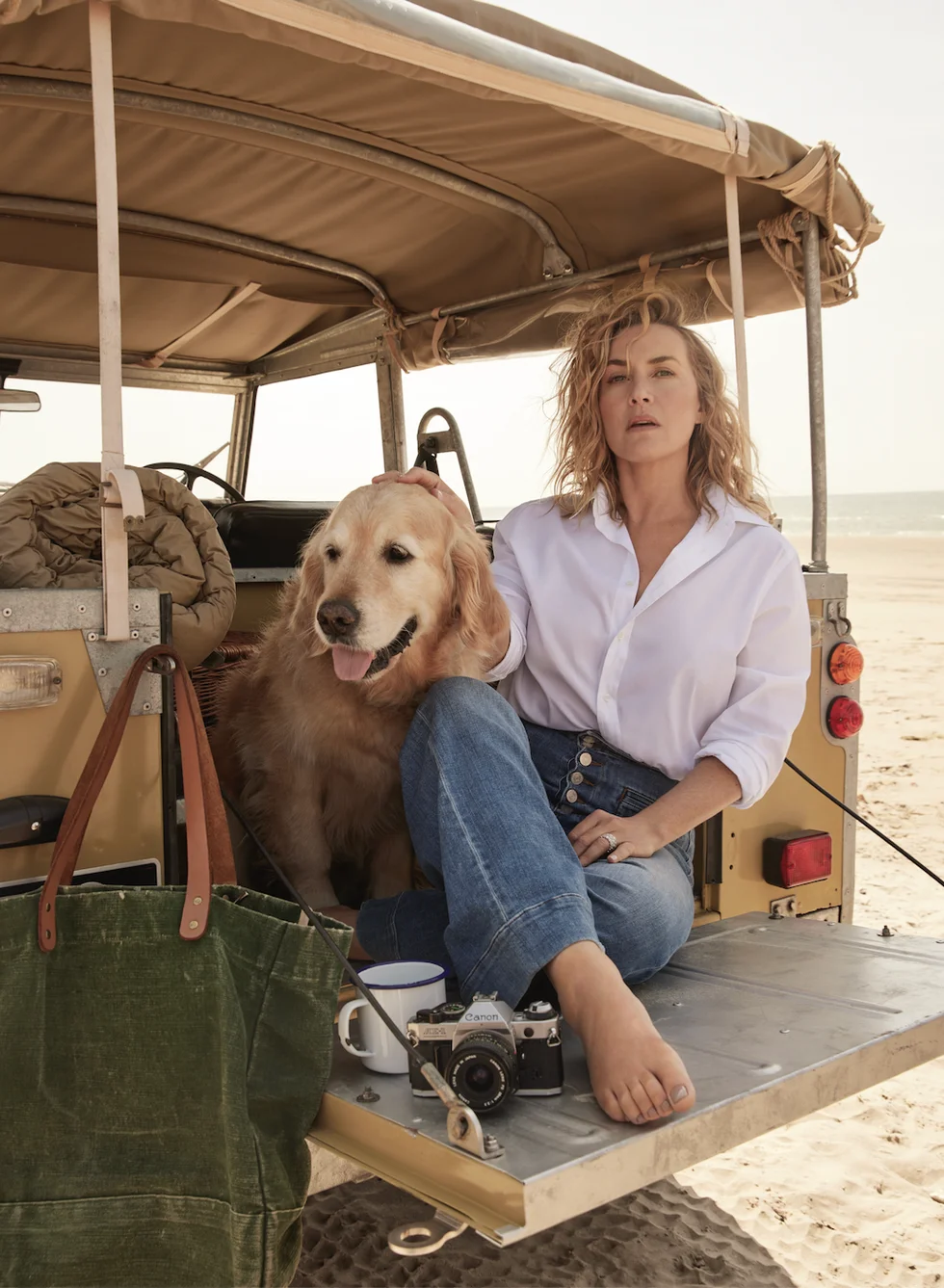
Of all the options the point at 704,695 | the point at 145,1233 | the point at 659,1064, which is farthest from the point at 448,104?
the point at 145,1233

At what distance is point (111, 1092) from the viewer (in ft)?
5.69

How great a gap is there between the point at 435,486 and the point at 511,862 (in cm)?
117

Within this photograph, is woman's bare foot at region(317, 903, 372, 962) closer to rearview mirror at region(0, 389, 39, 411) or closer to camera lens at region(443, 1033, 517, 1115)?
camera lens at region(443, 1033, 517, 1115)

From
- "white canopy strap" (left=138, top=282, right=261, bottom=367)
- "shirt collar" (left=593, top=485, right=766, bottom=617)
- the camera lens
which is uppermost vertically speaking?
"white canopy strap" (left=138, top=282, right=261, bottom=367)

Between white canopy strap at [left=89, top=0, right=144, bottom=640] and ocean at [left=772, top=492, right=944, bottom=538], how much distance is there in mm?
37774

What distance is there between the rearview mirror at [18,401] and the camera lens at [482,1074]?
2.88 m

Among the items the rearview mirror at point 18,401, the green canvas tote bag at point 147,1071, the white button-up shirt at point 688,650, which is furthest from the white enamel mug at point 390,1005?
the rearview mirror at point 18,401

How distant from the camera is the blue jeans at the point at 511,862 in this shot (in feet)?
6.52

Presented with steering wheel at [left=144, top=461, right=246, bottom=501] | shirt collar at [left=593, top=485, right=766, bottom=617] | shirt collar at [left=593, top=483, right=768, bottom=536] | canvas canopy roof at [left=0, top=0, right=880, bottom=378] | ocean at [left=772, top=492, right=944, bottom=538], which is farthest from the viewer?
ocean at [left=772, top=492, right=944, bottom=538]

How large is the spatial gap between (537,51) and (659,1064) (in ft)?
6.10

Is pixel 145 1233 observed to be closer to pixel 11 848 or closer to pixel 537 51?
pixel 11 848

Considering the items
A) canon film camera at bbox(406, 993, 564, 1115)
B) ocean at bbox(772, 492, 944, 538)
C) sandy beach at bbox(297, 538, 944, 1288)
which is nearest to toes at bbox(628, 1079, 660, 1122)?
canon film camera at bbox(406, 993, 564, 1115)

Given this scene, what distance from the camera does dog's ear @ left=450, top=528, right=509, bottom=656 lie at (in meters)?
2.74

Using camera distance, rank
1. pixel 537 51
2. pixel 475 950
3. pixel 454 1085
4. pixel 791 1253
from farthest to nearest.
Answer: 1. pixel 791 1253
2. pixel 537 51
3. pixel 475 950
4. pixel 454 1085
